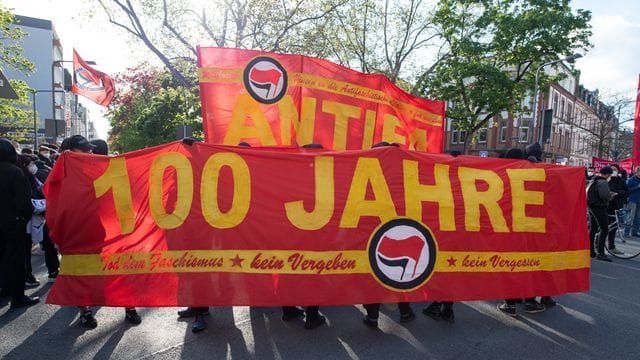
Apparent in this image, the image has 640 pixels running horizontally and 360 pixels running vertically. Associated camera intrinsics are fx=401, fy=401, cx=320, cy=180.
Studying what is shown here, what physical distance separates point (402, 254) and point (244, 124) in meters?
2.90

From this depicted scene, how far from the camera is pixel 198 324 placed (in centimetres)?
410

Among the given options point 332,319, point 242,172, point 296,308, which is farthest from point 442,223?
point 242,172

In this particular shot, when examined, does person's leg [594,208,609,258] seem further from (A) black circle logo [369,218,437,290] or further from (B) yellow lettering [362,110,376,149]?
(A) black circle logo [369,218,437,290]

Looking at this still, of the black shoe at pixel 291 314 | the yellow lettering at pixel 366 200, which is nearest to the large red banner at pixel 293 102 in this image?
the yellow lettering at pixel 366 200

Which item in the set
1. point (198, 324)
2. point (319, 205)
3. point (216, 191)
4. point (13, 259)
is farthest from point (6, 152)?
point (319, 205)

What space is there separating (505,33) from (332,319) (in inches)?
739

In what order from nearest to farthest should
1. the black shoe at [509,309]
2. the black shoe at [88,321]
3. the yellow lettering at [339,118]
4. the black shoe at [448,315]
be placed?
the black shoe at [88,321] < the black shoe at [448,315] < the black shoe at [509,309] < the yellow lettering at [339,118]

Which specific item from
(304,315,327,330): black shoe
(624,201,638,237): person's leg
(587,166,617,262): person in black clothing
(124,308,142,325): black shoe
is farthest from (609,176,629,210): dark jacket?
(124,308,142,325): black shoe

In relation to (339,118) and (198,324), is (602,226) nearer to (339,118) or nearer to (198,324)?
(339,118)

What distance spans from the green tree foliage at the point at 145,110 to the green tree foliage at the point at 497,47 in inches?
548

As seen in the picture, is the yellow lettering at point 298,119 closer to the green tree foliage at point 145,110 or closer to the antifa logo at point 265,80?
the antifa logo at point 265,80

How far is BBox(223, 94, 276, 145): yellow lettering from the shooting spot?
5637mm

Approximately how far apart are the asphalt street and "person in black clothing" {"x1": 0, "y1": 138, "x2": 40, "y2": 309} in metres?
0.31

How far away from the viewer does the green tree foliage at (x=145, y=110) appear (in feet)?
105
